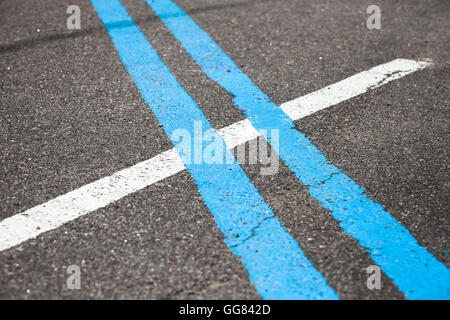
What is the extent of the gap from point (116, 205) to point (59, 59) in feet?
6.93

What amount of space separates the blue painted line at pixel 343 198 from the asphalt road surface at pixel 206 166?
0.01 m

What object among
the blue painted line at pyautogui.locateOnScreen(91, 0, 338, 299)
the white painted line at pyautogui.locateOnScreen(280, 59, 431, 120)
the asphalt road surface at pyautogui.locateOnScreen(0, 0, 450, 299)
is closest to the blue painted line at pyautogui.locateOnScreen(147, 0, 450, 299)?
the asphalt road surface at pyautogui.locateOnScreen(0, 0, 450, 299)

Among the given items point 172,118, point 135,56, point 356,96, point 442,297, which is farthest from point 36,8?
point 442,297

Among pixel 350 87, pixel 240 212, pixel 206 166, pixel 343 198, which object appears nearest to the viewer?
pixel 240 212

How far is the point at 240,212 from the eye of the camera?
2.48 meters

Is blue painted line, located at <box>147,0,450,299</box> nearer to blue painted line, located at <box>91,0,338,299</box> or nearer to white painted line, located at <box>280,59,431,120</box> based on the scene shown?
white painted line, located at <box>280,59,431,120</box>

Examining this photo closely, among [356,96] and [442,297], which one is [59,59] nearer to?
[356,96]

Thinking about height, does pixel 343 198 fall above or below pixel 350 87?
below

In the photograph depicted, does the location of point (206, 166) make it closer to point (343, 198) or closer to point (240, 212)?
point (240, 212)

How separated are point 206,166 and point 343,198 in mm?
917

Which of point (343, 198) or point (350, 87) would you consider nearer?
point (343, 198)

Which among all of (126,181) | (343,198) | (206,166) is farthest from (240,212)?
(126,181)

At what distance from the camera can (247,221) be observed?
242 cm

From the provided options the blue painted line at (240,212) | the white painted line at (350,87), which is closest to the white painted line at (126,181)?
the white painted line at (350,87)
